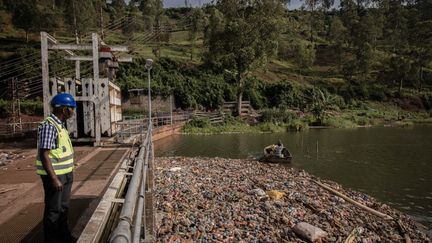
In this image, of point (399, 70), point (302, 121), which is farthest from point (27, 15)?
point (399, 70)

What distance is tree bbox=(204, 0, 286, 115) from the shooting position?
3753 centimetres

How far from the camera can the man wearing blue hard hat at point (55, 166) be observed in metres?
4.27

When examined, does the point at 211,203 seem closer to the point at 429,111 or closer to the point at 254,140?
the point at 254,140

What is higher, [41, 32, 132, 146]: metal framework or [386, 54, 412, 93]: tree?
[386, 54, 412, 93]: tree

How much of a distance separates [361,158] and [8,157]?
18542mm

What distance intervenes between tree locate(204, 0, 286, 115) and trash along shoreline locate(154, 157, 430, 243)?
26.4 meters

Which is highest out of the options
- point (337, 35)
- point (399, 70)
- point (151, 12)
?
point (151, 12)

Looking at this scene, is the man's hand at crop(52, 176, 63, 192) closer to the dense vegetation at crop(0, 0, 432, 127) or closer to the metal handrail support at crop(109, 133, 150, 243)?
the metal handrail support at crop(109, 133, 150, 243)

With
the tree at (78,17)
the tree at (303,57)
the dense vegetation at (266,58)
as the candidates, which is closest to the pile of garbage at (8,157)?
the dense vegetation at (266,58)

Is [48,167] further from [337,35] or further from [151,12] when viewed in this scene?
[337,35]

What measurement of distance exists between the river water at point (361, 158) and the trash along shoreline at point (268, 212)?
1604 millimetres

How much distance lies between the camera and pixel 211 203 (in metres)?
9.54

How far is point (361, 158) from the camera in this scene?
2055 centimetres

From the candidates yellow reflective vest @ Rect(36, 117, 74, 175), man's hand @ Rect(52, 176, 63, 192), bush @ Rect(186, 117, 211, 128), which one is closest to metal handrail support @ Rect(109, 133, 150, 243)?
man's hand @ Rect(52, 176, 63, 192)
